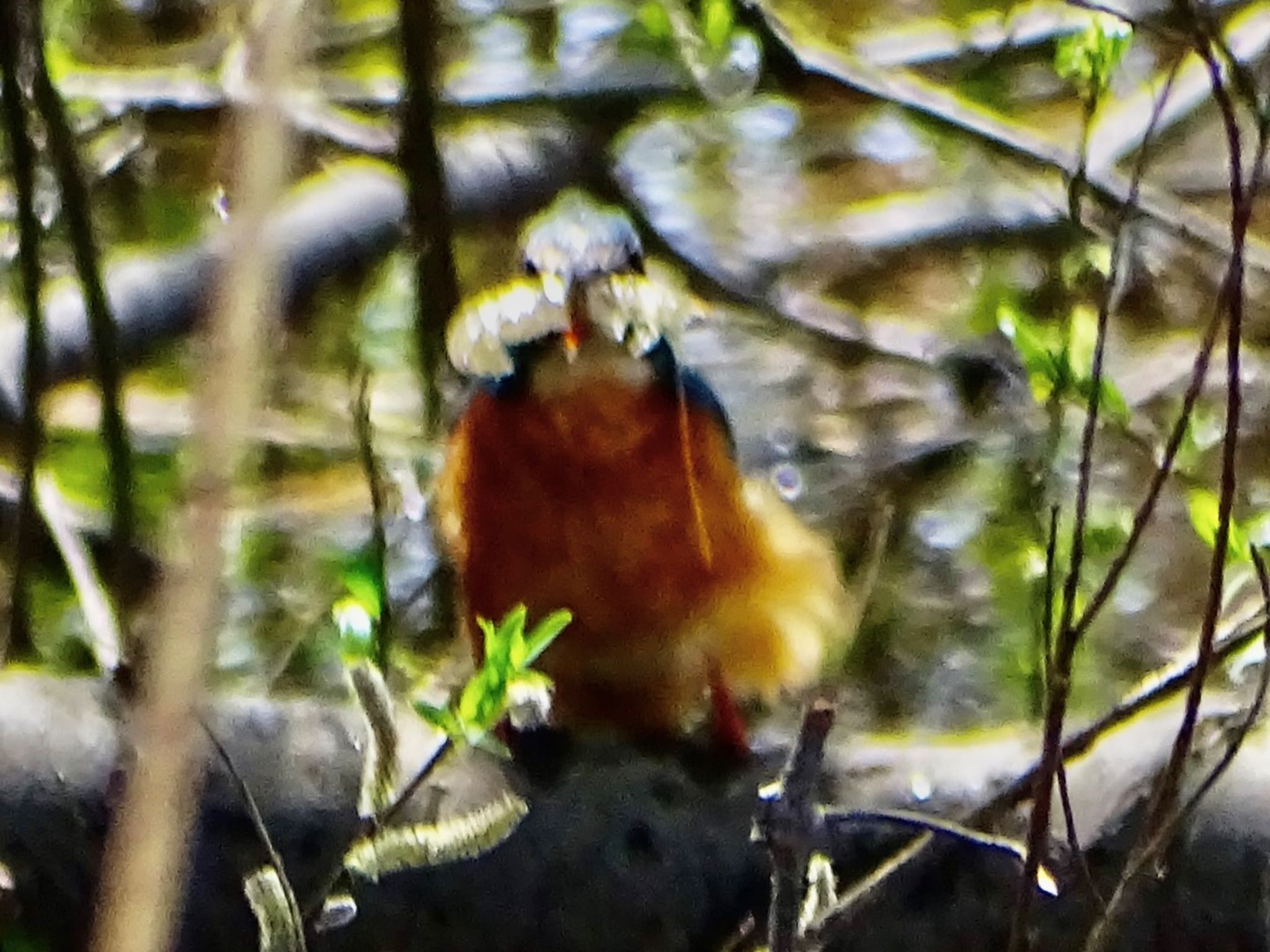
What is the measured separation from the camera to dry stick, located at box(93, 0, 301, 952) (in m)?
0.22

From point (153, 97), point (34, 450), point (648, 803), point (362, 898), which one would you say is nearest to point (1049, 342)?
point (648, 803)

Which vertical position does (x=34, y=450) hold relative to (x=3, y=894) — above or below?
above

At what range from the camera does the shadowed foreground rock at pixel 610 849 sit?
816mm

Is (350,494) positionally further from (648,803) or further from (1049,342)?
(1049,342)

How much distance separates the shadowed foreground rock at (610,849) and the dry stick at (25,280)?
0.14 metres

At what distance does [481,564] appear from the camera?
0.94 metres

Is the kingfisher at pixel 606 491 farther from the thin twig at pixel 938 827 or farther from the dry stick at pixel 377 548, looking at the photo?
the thin twig at pixel 938 827

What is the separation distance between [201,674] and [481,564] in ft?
2.31

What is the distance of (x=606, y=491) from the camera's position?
0.91 meters

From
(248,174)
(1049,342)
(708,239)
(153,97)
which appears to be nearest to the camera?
(248,174)

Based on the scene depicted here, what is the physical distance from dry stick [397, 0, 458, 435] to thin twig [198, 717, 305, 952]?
17.5 inches

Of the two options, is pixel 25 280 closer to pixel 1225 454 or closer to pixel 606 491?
pixel 606 491

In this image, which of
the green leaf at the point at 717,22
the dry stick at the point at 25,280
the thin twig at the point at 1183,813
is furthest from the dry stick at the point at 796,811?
the green leaf at the point at 717,22

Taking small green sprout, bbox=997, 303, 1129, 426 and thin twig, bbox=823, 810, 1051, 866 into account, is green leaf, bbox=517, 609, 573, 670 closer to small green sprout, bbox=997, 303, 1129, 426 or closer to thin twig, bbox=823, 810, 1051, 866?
thin twig, bbox=823, 810, 1051, 866
